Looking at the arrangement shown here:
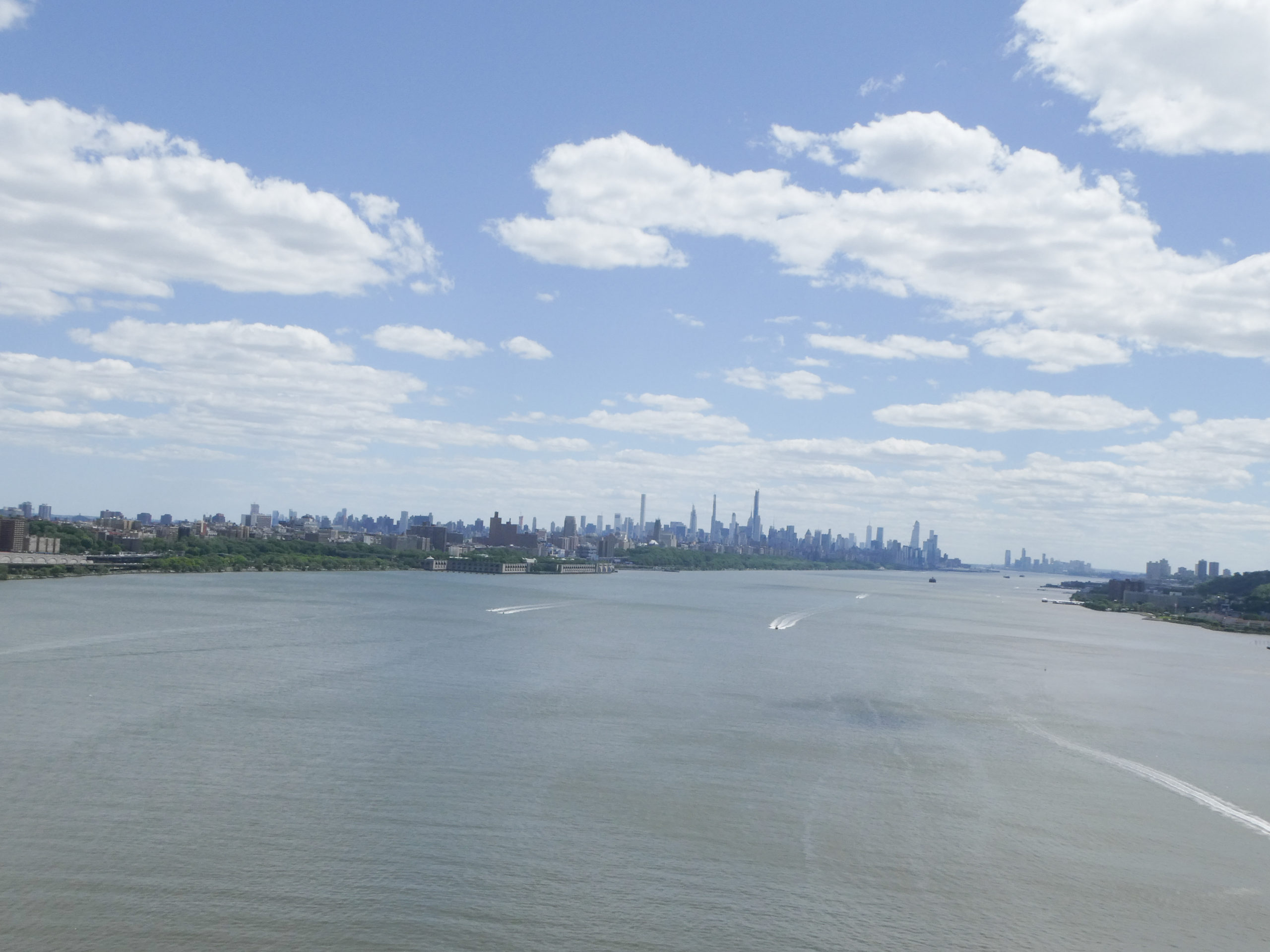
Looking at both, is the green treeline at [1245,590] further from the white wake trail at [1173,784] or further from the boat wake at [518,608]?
the white wake trail at [1173,784]

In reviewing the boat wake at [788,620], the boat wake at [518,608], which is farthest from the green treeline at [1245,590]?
the boat wake at [518,608]

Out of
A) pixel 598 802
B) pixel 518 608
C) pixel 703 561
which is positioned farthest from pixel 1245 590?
pixel 703 561

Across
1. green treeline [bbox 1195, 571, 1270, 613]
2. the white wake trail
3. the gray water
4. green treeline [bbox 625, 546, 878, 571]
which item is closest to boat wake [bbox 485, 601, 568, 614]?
the gray water

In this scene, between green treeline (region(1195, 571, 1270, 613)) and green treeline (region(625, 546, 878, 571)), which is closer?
green treeline (region(1195, 571, 1270, 613))

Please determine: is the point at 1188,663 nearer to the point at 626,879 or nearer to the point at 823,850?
the point at 823,850

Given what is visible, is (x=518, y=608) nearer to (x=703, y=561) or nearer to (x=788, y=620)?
(x=788, y=620)

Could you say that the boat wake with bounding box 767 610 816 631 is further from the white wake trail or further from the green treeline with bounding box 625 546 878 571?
the green treeline with bounding box 625 546 878 571

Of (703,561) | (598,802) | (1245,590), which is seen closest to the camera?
(598,802)
